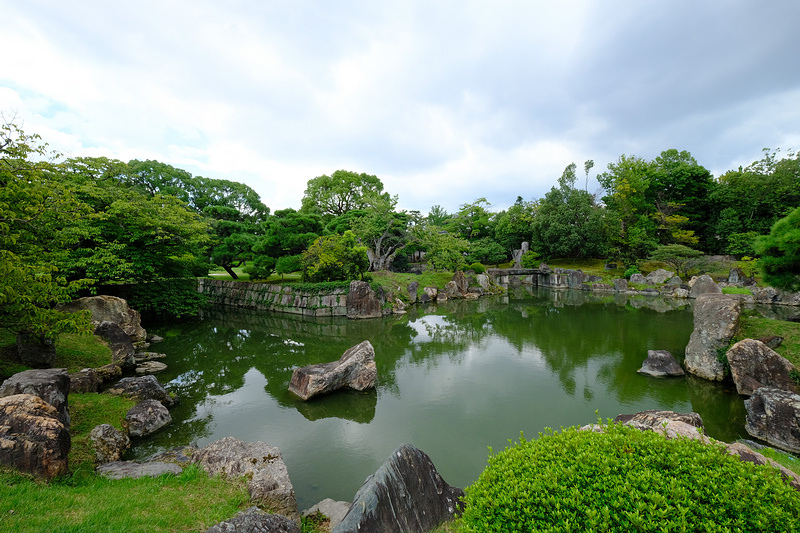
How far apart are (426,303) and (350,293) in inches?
258

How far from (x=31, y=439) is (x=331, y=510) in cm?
319

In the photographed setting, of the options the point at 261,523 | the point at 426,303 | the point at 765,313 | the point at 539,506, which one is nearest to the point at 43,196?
the point at 261,523

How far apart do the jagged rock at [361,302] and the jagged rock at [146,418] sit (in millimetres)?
11416

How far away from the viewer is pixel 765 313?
16.0 metres

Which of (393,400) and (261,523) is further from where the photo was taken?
(393,400)

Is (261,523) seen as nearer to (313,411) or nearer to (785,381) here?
(313,411)

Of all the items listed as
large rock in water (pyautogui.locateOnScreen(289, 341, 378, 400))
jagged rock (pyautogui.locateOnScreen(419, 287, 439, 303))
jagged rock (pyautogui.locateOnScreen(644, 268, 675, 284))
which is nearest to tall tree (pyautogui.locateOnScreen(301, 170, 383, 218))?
jagged rock (pyautogui.locateOnScreen(419, 287, 439, 303))

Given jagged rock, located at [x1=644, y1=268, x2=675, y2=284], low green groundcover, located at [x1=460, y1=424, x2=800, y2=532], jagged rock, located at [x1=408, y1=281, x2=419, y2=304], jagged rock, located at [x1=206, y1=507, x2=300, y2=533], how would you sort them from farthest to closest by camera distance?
1. jagged rock, located at [x1=644, y1=268, x2=675, y2=284]
2. jagged rock, located at [x1=408, y1=281, x2=419, y2=304]
3. jagged rock, located at [x1=206, y1=507, x2=300, y2=533]
4. low green groundcover, located at [x1=460, y1=424, x2=800, y2=532]

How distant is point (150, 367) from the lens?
358 inches

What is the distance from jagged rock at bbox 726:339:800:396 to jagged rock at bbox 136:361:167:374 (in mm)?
14135

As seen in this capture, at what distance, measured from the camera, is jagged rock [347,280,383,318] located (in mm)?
17594

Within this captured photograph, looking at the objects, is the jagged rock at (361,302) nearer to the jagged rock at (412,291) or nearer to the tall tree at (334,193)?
the jagged rock at (412,291)

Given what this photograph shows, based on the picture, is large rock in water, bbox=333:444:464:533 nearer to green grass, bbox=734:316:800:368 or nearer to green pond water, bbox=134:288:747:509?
green pond water, bbox=134:288:747:509

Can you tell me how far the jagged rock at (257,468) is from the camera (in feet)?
12.4
